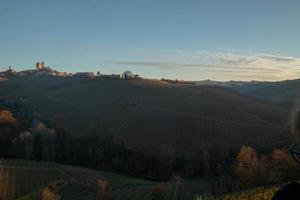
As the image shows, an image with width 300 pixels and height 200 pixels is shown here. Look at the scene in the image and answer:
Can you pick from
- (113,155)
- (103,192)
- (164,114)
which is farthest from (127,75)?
(103,192)

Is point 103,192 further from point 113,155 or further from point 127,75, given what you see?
point 127,75

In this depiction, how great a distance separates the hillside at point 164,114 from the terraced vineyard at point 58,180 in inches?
467

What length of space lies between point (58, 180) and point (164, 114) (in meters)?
31.1

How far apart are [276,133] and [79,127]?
105 ft

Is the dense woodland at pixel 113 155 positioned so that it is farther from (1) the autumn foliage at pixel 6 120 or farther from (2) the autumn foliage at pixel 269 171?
(2) the autumn foliage at pixel 269 171

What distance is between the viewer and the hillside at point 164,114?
2682 inches

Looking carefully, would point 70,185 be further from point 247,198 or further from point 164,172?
point 247,198

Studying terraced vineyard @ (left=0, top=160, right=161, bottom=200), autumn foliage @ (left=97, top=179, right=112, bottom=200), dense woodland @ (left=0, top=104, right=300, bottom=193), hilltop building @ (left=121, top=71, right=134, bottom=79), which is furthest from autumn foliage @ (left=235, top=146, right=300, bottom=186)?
hilltop building @ (left=121, top=71, right=134, bottom=79)

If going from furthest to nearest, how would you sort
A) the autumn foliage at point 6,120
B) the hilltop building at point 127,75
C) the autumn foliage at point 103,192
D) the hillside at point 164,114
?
the hilltop building at point 127,75 → the autumn foliage at point 6,120 → the hillside at point 164,114 → the autumn foliage at point 103,192

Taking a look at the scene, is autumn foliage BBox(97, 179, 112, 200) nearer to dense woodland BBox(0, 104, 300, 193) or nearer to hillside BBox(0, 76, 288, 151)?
dense woodland BBox(0, 104, 300, 193)

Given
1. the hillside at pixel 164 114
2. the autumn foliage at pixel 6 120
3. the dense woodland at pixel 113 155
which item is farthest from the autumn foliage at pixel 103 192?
the autumn foliage at pixel 6 120

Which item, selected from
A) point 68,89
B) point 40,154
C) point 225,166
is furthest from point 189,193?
point 68,89

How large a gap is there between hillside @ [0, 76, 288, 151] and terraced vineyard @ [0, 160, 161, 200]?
11.9m

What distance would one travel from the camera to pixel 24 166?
6072 centimetres
